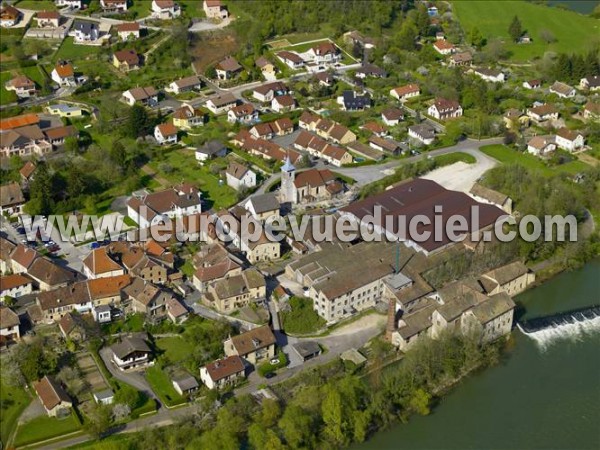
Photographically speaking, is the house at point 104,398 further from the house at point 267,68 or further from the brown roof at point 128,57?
the brown roof at point 128,57

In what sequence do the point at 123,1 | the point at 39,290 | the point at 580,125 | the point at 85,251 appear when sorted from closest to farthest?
the point at 39,290, the point at 85,251, the point at 580,125, the point at 123,1

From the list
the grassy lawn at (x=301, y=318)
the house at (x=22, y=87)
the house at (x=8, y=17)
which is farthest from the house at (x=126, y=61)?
the grassy lawn at (x=301, y=318)

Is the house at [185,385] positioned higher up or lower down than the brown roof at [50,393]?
lower down

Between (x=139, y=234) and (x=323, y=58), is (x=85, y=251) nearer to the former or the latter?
(x=139, y=234)

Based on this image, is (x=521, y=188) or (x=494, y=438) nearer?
(x=494, y=438)

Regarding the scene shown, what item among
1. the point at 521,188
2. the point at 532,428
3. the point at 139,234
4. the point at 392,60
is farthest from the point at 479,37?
the point at 532,428

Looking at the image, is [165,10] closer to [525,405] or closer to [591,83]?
[591,83]

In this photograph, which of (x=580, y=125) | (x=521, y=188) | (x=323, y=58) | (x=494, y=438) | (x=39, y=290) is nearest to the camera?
(x=494, y=438)

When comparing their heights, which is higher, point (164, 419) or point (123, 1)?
point (123, 1)
